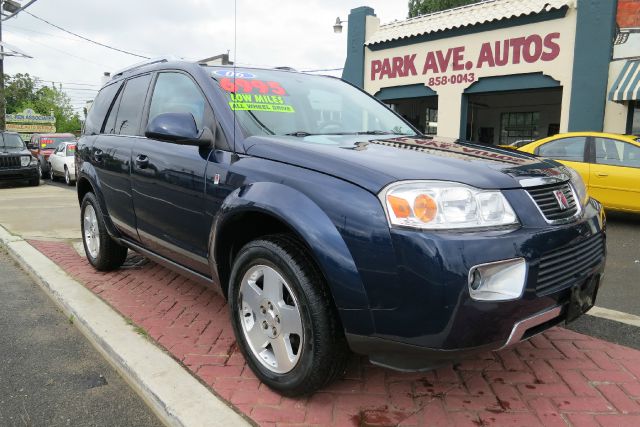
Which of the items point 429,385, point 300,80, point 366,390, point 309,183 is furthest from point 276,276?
point 300,80

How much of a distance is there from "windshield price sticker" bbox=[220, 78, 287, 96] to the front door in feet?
0.57

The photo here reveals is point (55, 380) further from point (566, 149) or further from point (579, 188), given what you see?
point (566, 149)

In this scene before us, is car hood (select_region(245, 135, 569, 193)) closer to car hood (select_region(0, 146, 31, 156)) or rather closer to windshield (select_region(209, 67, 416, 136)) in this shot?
windshield (select_region(209, 67, 416, 136))

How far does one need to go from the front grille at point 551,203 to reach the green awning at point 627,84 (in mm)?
10321

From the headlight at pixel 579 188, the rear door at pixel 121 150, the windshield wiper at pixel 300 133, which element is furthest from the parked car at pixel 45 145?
the headlight at pixel 579 188

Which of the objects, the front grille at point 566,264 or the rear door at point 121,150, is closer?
the front grille at point 566,264

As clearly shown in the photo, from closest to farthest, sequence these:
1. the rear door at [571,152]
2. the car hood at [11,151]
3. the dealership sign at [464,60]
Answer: the rear door at [571,152]
the dealership sign at [464,60]
the car hood at [11,151]

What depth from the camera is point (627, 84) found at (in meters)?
11.4

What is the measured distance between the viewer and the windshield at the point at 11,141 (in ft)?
49.3

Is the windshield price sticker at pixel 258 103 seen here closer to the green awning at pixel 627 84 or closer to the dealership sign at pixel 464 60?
the green awning at pixel 627 84

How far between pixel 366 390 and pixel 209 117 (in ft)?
5.86

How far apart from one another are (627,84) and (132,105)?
433 inches

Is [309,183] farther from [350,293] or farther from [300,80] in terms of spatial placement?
[300,80]

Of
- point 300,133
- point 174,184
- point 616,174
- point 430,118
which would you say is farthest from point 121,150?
point 430,118
